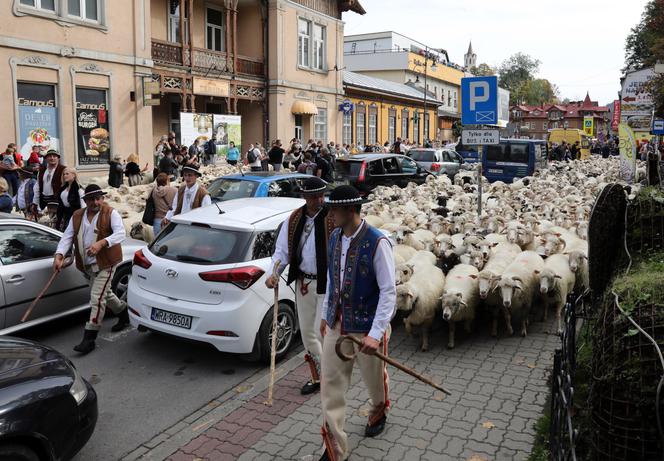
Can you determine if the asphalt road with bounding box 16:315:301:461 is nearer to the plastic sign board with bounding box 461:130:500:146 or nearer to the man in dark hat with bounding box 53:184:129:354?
the man in dark hat with bounding box 53:184:129:354

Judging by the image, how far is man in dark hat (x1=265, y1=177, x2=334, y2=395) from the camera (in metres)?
→ 4.96

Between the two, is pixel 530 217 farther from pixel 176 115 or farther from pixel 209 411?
pixel 176 115

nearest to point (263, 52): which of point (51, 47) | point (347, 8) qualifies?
point (347, 8)

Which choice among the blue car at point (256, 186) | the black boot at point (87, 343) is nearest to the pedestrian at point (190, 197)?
the blue car at point (256, 186)

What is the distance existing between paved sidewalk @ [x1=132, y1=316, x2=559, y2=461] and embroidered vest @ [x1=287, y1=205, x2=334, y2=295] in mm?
1169

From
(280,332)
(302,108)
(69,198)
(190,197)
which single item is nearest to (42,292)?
(280,332)

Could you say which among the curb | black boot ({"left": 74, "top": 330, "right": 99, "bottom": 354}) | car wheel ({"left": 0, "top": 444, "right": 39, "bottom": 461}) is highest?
car wheel ({"left": 0, "top": 444, "right": 39, "bottom": 461})

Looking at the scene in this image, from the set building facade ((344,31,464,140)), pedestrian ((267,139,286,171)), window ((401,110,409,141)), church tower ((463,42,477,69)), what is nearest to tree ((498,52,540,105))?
church tower ((463,42,477,69))

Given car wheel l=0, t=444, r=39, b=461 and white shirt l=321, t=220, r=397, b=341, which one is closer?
car wheel l=0, t=444, r=39, b=461

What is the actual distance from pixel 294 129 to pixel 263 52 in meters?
4.02

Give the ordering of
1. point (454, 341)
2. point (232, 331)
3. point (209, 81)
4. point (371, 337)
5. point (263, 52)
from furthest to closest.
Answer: point (263, 52)
point (209, 81)
point (454, 341)
point (232, 331)
point (371, 337)

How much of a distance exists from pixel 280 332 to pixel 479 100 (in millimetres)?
6289

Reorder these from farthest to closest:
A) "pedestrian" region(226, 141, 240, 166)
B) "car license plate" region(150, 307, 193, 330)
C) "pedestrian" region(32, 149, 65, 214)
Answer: "pedestrian" region(226, 141, 240, 166), "pedestrian" region(32, 149, 65, 214), "car license plate" region(150, 307, 193, 330)

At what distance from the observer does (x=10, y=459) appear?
11.4 feet
